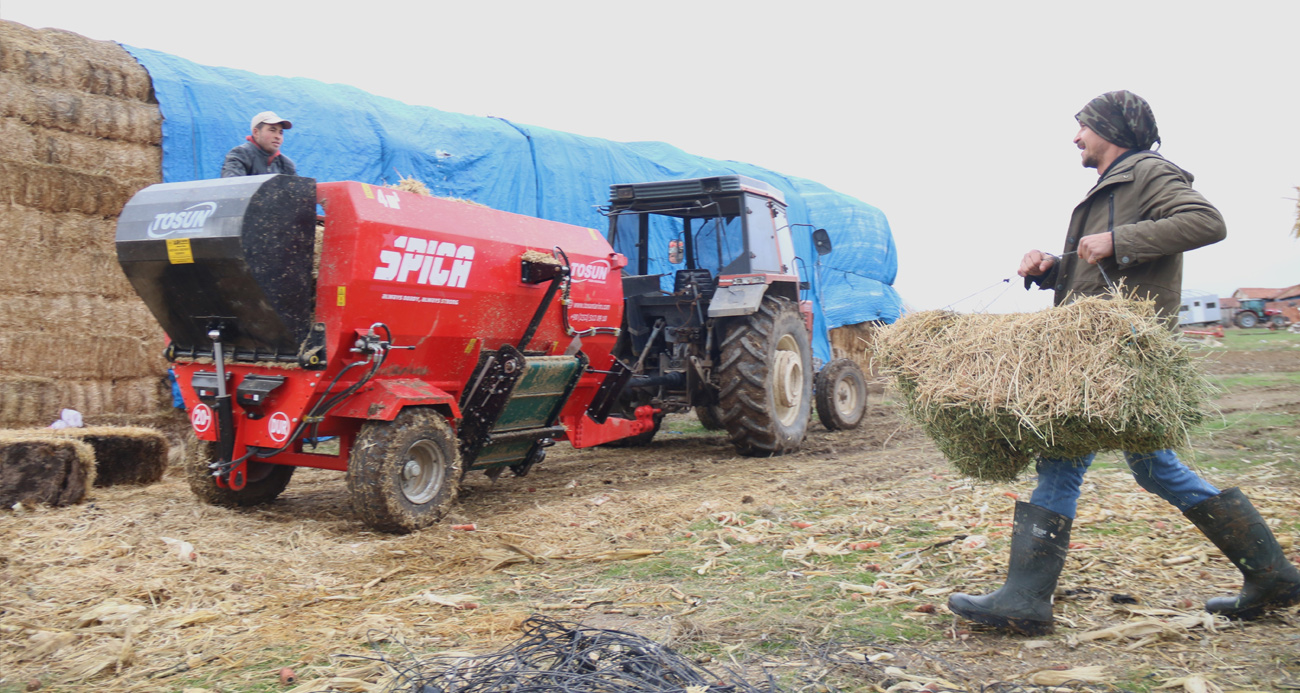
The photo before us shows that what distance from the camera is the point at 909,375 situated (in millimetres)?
3207

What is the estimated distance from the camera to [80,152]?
7793 millimetres

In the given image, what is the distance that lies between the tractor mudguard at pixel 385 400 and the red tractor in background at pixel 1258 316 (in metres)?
39.9

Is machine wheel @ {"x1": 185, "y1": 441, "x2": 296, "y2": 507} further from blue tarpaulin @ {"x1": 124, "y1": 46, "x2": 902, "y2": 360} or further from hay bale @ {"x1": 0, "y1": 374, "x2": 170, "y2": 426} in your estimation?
blue tarpaulin @ {"x1": 124, "y1": 46, "x2": 902, "y2": 360}

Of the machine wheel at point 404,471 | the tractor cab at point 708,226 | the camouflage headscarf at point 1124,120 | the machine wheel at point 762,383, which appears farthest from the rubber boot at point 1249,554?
the tractor cab at point 708,226

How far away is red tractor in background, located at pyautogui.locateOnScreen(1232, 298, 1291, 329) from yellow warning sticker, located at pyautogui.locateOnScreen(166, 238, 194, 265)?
41.0 m

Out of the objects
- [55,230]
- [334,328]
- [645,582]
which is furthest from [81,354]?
[645,582]

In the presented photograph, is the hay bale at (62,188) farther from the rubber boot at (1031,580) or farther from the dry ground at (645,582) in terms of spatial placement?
the rubber boot at (1031,580)

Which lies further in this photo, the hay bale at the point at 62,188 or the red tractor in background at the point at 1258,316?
the red tractor in background at the point at 1258,316

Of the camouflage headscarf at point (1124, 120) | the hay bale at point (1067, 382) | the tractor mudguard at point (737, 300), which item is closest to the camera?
the hay bale at point (1067, 382)

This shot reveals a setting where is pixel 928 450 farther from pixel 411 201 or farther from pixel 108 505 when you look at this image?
pixel 108 505

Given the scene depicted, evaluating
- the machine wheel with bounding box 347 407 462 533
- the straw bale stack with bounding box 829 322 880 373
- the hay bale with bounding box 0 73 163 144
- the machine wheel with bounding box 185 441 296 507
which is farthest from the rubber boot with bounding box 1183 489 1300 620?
the straw bale stack with bounding box 829 322 880 373

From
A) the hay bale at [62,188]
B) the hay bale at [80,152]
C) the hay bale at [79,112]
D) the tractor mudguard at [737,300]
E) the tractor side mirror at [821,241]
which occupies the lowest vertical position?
the tractor mudguard at [737,300]

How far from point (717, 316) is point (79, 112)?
5.96m

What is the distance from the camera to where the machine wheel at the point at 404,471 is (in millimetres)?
4645
